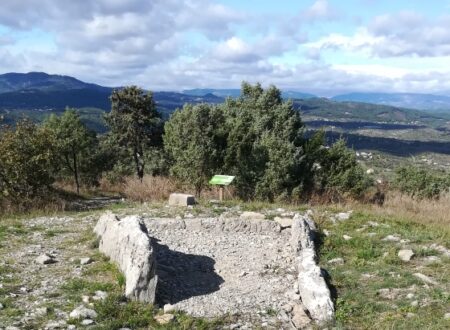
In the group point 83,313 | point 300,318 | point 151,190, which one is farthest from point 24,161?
point 300,318

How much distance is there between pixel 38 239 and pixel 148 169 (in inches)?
820

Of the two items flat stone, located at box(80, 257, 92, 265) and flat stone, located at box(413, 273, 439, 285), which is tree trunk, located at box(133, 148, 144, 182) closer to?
flat stone, located at box(80, 257, 92, 265)

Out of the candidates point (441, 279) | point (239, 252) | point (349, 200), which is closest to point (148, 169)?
point (349, 200)

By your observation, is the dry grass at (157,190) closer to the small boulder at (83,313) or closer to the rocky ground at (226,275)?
the rocky ground at (226,275)

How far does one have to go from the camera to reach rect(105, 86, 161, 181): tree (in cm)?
3269

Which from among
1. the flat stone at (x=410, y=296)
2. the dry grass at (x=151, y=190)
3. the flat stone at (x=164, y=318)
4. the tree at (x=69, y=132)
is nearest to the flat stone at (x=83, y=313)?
the flat stone at (x=164, y=318)

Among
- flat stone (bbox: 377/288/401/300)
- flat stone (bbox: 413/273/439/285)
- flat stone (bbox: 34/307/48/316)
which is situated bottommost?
flat stone (bbox: 377/288/401/300)

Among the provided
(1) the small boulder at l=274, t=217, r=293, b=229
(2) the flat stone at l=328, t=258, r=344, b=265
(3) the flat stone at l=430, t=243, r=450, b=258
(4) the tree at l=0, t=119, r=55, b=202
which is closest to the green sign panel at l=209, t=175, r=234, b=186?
(1) the small boulder at l=274, t=217, r=293, b=229

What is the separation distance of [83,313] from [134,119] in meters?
26.6

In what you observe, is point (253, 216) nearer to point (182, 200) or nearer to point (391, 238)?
point (182, 200)

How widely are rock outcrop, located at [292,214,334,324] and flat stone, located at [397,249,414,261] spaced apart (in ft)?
5.91

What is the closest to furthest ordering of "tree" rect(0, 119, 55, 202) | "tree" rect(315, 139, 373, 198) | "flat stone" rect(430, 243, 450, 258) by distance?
"flat stone" rect(430, 243, 450, 258), "tree" rect(0, 119, 55, 202), "tree" rect(315, 139, 373, 198)

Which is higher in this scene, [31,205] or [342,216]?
[342,216]

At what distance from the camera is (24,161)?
1595 centimetres
